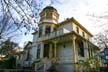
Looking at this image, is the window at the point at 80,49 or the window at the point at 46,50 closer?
the window at the point at 80,49

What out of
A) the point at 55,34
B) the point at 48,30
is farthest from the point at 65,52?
the point at 48,30

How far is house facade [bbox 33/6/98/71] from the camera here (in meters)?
18.6

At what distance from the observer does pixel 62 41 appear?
20.2 meters

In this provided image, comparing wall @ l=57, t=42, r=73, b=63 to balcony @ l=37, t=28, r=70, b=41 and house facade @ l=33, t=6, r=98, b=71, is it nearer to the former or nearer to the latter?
house facade @ l=33, t=6, r=98, b=71

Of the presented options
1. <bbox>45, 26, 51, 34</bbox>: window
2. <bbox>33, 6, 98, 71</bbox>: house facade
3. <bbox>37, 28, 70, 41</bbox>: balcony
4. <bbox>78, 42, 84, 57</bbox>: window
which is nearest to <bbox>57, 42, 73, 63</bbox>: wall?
<bbox>33, 6, 98, 71</bbox>: house facade

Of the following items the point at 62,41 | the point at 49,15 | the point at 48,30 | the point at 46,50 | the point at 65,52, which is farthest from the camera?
the point at 49,15

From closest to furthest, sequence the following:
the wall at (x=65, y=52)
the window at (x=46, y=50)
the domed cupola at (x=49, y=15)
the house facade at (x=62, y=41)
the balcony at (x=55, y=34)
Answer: the house facade at (x=62, y=41) < the wall at (x=65, y=52) < the balcony at (x=55, y=34) < the window at (x=46, y=50) < the domed cupola at (x=49, y=15)

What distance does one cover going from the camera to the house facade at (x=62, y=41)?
732 inches

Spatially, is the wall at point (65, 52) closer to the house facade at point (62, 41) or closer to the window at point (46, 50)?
the house facade at point (62, 41)

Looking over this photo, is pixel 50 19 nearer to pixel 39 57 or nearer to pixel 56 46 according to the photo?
pixel 56 46

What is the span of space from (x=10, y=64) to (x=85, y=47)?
13406 mm

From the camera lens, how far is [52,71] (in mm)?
17219

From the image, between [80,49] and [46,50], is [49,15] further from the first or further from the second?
[80,49]

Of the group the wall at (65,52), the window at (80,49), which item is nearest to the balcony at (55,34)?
the wall at (65,52)
